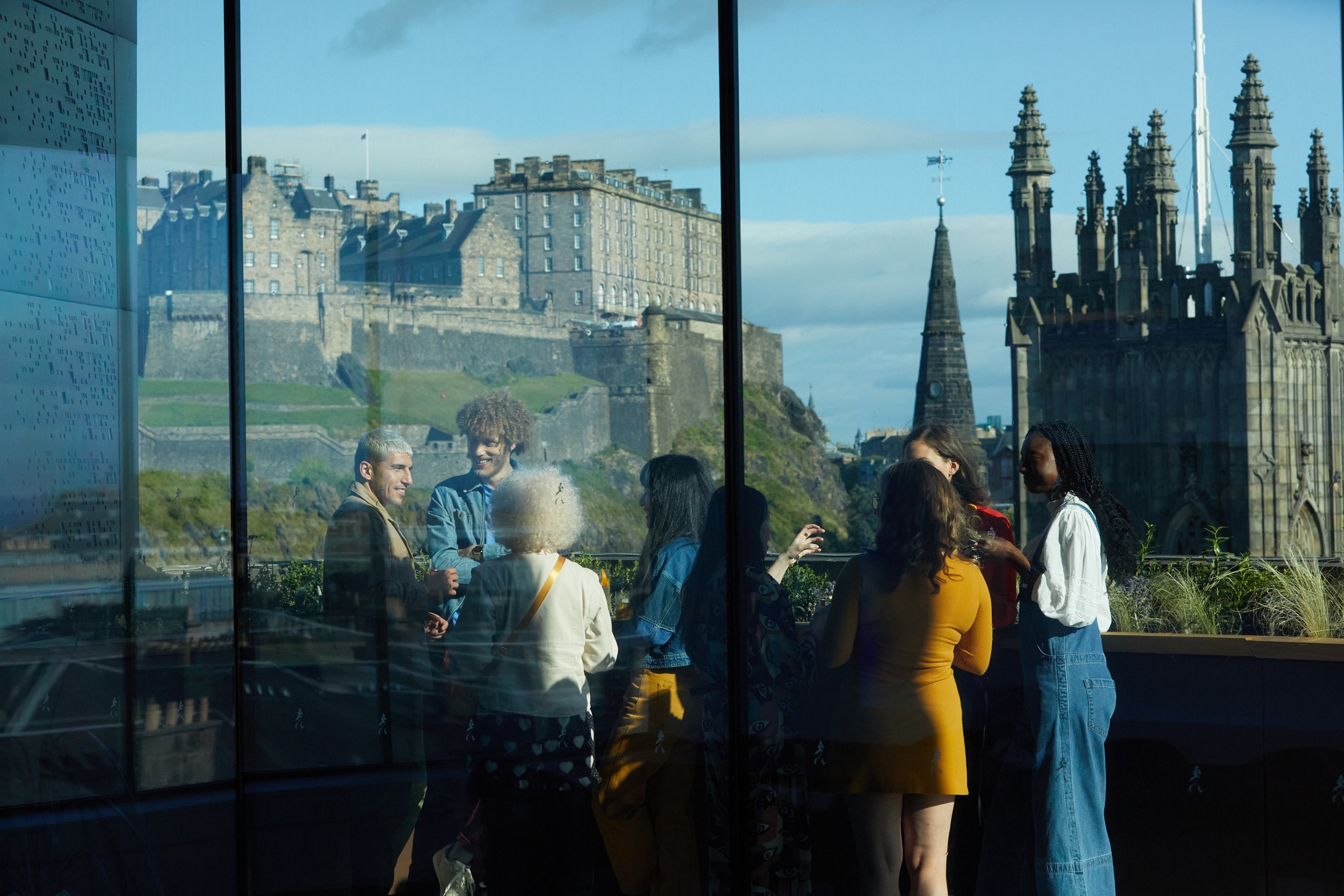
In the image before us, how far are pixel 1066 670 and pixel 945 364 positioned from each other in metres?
0.95

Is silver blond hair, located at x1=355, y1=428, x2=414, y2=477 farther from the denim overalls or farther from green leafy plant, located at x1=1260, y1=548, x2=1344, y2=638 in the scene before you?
green leafy plant, located at x1=1260, y1=548, x2=1344, y2=638

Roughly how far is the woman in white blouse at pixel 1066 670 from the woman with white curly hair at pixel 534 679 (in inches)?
51.7

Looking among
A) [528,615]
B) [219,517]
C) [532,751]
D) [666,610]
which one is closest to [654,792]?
[532,751]

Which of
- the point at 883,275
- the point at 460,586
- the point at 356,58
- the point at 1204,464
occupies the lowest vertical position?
the point at 460,586

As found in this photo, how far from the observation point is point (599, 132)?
4.17 meters

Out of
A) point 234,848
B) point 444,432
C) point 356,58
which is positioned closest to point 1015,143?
point 444,432

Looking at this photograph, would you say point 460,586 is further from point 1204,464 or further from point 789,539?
point 1204,464

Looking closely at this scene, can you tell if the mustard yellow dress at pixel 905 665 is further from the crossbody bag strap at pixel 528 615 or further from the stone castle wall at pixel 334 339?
the stone castle wall at pixel 334 339

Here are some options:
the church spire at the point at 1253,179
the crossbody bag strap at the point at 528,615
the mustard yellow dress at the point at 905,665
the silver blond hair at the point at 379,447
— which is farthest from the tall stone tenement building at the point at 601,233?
the church spire at the point at 1253,179

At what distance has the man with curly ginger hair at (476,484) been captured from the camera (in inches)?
164

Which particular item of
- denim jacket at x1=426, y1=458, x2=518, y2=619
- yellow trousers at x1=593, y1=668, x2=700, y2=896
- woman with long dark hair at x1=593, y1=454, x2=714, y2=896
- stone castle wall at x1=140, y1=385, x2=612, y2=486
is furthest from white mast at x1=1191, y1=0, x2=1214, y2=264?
denim jacket at x1=426, y1=458, x2=518, y2=619

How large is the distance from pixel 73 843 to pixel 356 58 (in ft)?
9.88

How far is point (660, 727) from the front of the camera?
390 cm

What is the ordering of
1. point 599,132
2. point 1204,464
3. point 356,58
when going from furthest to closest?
point 356,58, point 599,132, point 1204,464
